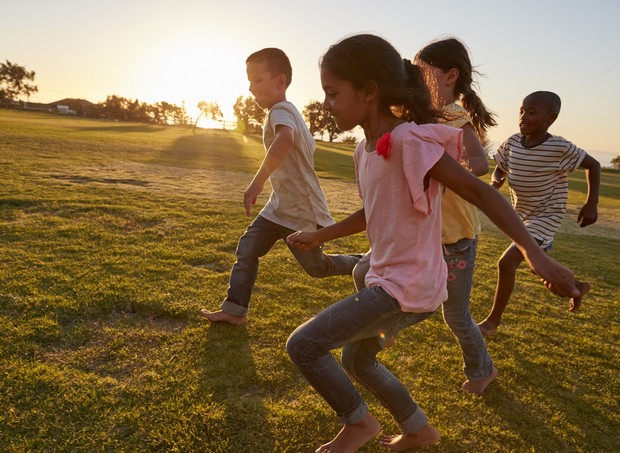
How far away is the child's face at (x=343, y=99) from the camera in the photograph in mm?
1838

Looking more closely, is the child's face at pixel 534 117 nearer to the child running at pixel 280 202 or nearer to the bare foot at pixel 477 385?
the child running at pixel 280 202

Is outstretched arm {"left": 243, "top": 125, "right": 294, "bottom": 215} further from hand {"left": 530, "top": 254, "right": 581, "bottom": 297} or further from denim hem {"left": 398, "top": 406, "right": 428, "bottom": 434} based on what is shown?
hand {"left": 530, "top": 254, "right": 581, "bottom": 297}

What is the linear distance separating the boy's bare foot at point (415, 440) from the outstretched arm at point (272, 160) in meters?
1.68

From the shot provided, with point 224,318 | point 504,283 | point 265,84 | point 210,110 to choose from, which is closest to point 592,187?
point 504,283

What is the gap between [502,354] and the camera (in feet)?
10.8

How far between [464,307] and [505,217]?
108 cm

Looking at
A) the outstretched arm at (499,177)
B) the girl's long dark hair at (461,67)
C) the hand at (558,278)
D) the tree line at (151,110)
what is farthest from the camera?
the tree line at (151,110)

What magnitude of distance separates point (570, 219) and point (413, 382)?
9.96 m

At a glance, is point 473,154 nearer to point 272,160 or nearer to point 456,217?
point 456,217

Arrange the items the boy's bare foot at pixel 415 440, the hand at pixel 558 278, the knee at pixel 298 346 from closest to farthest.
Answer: the hand at pixel 558 278, the knee at pixel 298 346, the boy's bare foot at pixel 415 440

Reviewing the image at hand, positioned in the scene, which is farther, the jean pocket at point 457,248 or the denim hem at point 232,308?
the denim hem at point 232,308

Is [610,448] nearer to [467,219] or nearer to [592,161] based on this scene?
[467,219]

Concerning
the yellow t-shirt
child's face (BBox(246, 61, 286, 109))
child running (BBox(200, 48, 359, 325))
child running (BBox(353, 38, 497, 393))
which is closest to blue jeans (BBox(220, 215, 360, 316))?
child running (BBox(200, 48, 359, 325))

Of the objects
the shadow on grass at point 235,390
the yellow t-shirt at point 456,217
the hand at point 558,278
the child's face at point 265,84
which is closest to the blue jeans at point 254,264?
the shadow on grass at point 235,390
